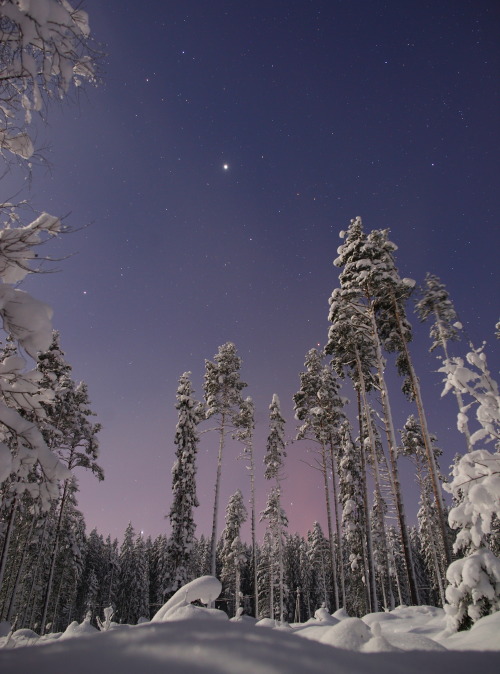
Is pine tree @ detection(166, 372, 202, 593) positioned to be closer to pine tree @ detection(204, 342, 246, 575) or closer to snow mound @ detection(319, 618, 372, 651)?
pine tree @ detection(204, 342, 246, 575)

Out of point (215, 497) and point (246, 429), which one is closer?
point (215, 497)

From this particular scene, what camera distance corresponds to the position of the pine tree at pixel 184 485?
879 inches

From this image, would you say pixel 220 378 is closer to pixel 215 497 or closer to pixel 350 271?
pixel 215 497

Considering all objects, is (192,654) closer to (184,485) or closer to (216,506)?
(216,506)

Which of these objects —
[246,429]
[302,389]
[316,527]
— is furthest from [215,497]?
[316,527]

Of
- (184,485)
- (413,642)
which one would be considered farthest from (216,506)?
(413,642)

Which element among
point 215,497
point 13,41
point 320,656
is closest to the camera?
point 320,656

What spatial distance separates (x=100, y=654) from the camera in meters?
1.28

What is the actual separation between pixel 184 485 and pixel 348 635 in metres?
22.5

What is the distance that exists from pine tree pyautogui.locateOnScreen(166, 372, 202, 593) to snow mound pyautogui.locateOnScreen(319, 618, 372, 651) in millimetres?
21916

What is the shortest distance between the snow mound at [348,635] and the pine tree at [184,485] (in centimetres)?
2192

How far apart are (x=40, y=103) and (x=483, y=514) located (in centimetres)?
760

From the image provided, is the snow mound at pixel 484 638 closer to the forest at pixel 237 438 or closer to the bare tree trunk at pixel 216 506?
the forest at pixel 237 438

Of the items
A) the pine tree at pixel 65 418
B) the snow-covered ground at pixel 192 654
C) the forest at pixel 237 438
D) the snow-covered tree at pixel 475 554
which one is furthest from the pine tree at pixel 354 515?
the snow-covered ground at pixel 192 654
